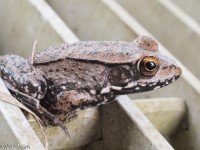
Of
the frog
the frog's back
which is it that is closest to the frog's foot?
the frog

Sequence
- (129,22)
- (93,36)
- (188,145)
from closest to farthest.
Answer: (188,145), (129,22), (93,36)

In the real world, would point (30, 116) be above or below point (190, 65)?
above

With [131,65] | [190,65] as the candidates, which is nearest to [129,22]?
[190,65]

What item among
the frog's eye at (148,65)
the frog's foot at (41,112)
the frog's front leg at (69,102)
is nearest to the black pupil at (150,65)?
the frog's eye at (148,65)

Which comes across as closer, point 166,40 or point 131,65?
point 131,65

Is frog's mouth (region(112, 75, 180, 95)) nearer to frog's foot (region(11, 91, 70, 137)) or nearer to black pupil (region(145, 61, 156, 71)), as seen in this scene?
black pupil (region(145, 61, 156, 71))

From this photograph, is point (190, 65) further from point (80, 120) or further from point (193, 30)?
point (80, 120)
